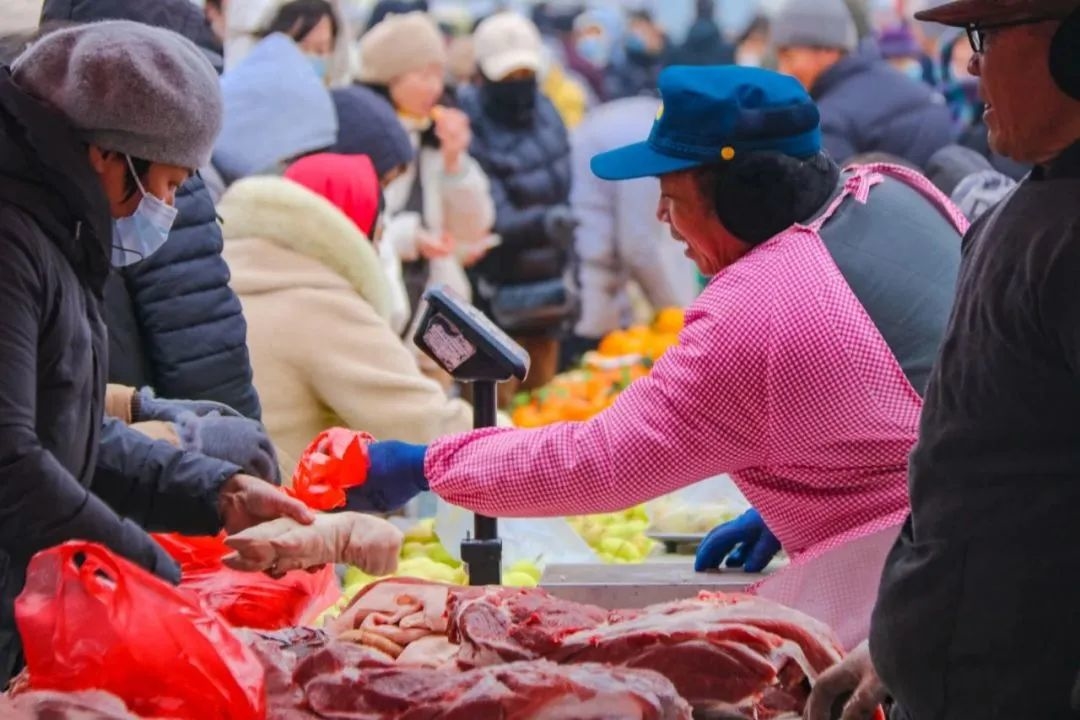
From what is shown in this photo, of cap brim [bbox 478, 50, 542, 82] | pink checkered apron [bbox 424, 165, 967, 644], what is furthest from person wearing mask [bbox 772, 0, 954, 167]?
pink checkered apron [bbox 424, 165, 967, 644]

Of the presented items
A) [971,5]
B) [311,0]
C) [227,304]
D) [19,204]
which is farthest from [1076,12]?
[311,0]

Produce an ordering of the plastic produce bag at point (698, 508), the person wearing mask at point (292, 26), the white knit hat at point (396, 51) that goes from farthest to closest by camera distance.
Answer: the white knit hat at point (396, 51), the person wearing mask at point (292, 26), the plastic produce bag at point (698, 508)

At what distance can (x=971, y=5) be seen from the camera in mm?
2199

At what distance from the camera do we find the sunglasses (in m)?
2.16

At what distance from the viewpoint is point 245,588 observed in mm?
3180

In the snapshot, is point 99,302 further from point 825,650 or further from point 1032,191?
point 1032,191

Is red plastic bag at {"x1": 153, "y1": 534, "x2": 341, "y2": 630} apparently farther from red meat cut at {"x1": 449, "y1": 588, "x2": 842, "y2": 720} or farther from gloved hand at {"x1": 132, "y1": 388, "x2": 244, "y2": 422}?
red meat cut at {"x1": 449, "y1": 588, "x2": 842, "y2": 720}

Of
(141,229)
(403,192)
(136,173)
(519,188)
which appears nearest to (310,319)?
(141,229)

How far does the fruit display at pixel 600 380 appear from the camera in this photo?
7516mm

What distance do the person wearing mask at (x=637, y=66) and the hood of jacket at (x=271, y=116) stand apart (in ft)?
29.7

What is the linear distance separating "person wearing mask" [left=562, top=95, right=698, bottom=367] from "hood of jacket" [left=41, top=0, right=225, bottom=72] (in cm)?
588

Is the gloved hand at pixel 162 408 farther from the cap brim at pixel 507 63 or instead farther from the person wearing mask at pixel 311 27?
the cap brim at pixel 507 63

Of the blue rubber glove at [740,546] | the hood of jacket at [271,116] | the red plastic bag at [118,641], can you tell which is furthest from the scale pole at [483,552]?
the hood of jacket at [271,116]

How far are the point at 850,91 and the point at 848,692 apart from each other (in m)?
5.36
